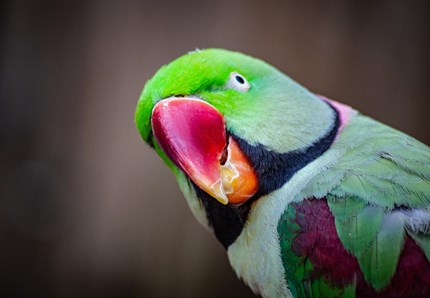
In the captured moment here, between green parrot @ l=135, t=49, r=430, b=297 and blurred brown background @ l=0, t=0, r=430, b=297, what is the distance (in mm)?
1176

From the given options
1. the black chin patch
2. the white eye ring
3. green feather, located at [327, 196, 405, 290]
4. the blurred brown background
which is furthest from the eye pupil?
Answer: the blurred brown background

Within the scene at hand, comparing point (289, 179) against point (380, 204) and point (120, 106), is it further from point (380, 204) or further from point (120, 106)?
point (120, 106)

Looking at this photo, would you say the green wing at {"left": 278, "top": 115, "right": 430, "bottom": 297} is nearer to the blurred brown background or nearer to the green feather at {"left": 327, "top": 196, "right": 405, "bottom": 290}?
the green feather at {"left": 327, "top": 196, "right": 405, "bottom": 290}

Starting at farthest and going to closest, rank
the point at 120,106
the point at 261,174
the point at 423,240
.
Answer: the point at 120,106 < the point at 261,174 < the point at 423,240

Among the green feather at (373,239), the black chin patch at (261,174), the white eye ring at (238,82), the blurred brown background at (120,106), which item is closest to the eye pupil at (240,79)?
the white eye ring at (238,82)

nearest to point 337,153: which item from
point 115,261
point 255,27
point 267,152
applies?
point 267,152

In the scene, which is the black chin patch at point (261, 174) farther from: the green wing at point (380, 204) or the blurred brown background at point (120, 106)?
the blurred brown background at point (120, 106)

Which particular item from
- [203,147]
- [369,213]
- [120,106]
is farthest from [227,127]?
[120,106]

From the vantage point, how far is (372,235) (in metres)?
0.72

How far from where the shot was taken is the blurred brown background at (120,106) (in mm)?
2053

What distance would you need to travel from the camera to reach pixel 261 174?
818 mm

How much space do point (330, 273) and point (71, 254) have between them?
5.16 feet

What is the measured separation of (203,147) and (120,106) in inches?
52.9

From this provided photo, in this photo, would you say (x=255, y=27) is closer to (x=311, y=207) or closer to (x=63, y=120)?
(x=63, y=120)
